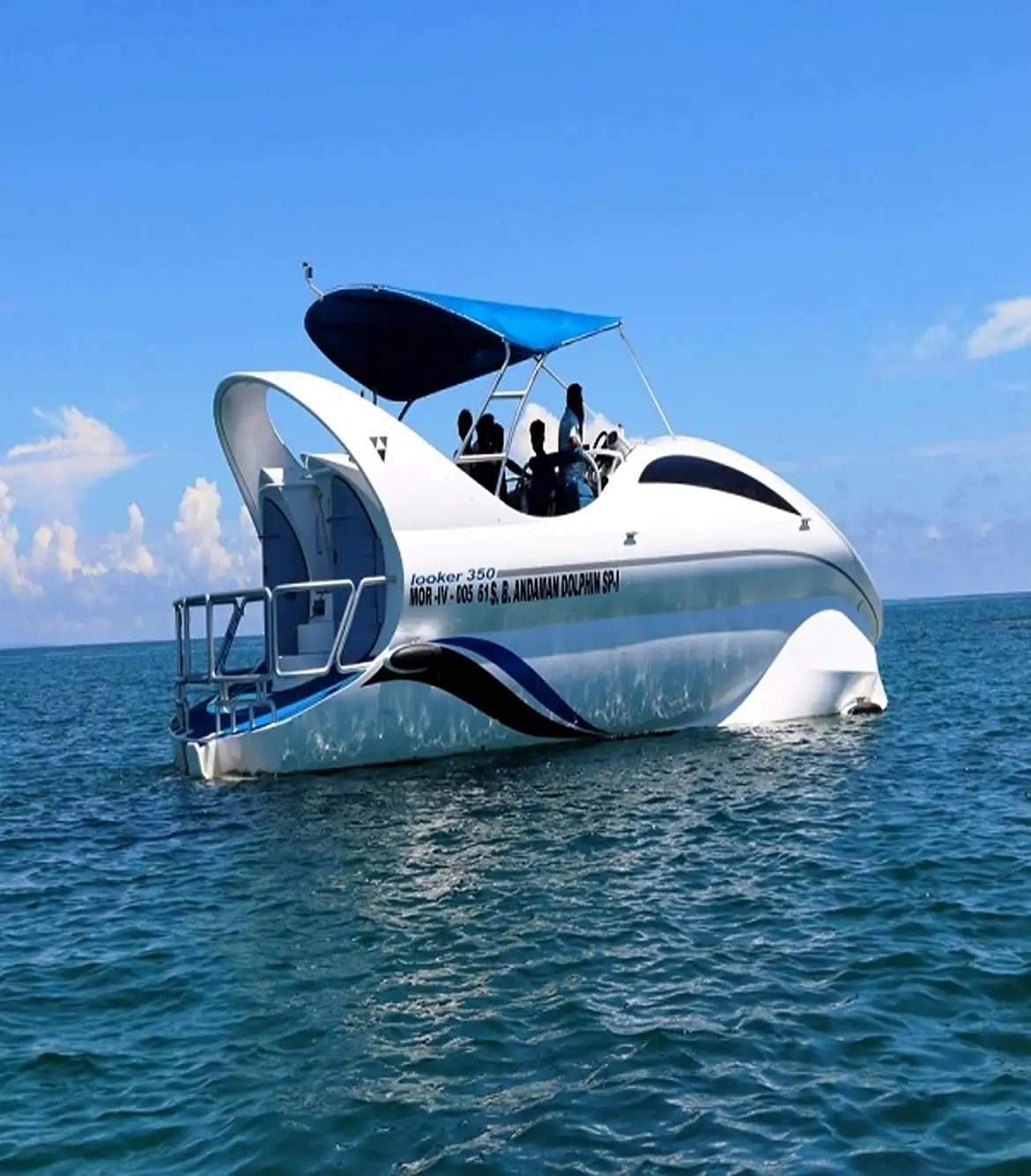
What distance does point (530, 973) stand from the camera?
7.59 meters

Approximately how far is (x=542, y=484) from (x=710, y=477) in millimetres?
2000

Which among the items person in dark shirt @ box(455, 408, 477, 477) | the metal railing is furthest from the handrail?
person in dark shirt @ box(455, 408, 477, 477)

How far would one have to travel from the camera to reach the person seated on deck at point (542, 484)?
646 inches

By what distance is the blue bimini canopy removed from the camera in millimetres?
16250

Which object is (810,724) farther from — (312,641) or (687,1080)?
(687,1080)

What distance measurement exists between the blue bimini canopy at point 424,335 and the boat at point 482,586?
0.12 ft

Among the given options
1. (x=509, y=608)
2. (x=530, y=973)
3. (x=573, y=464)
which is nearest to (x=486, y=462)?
(x=573, y=464)

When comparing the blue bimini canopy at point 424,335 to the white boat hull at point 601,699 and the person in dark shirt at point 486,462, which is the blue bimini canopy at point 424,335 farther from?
the white boat hull at point 601,699

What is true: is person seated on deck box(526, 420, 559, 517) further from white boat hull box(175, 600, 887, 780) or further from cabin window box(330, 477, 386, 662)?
white boat hull box(175, 600, 887, 780)

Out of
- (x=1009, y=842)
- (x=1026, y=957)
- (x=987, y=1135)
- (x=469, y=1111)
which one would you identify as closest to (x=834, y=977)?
(x=1026, y=957)

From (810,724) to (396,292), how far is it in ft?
23.5

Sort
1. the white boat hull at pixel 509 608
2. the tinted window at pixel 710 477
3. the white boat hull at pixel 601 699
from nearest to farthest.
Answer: the white boat hull at pixel 601 699 → the white boat hull at pixel 509 608 → the tinted window at pixel 710 477

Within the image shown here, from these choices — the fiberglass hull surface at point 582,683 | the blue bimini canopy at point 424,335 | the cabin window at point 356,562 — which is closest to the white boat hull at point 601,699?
the fiberglass hull surface at point 582,683

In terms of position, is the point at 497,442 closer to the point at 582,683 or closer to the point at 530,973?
the point at 582,683
